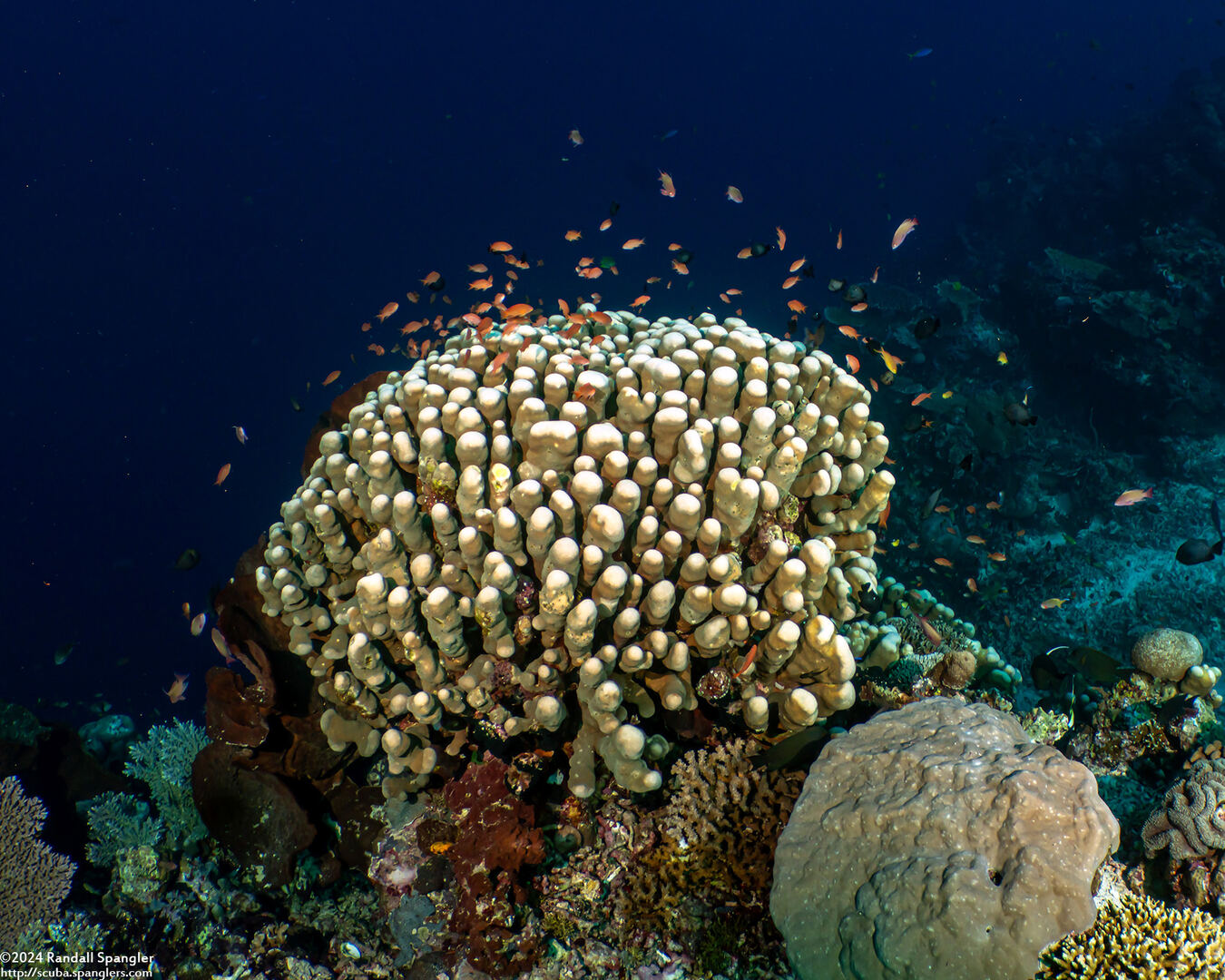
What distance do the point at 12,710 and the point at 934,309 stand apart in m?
22.7

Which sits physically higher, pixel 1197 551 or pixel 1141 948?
pixel 1141 948

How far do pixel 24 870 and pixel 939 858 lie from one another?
18.8 ft

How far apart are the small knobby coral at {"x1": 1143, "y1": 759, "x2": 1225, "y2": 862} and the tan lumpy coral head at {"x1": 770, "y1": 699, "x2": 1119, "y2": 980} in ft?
3.28

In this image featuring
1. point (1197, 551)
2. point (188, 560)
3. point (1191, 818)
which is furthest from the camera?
point (188, 560)

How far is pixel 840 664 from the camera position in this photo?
2.94 meters

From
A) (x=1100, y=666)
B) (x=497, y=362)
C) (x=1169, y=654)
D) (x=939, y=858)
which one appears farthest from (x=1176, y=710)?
(x=497, y=362)

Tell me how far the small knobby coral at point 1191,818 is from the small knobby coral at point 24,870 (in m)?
6.65

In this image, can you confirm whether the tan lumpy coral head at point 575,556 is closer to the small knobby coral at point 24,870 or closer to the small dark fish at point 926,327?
the small knobby coral at point 24,870

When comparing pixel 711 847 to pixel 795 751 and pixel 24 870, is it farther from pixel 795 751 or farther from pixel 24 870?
pixel 24 870

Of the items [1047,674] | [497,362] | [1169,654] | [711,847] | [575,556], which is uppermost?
[497,362]

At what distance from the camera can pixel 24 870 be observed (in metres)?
4.03

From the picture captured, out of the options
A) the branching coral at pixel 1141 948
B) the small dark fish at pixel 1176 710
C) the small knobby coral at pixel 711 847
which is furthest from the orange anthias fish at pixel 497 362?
the small dark fish at pixel 1176 710

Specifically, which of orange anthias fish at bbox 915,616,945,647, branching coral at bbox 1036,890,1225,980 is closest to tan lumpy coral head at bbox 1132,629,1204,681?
orange anthias fish at bbox 915,616,945,647

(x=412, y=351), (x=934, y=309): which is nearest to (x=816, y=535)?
(x=412, y=351)
